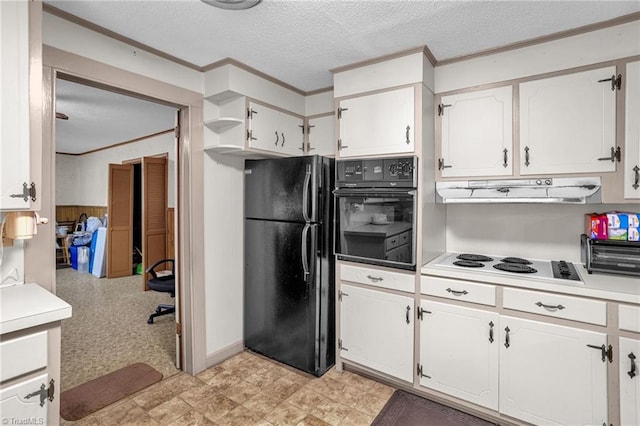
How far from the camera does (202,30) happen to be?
2025 millimetres

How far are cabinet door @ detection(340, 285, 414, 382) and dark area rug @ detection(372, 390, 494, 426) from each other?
6.1 inches

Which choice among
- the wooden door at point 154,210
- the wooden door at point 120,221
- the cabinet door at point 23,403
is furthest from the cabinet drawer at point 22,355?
the wooden door at point 120,221

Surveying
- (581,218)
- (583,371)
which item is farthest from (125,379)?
(581,218)

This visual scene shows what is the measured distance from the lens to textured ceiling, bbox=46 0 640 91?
1782mm

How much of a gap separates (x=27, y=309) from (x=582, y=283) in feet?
8.70

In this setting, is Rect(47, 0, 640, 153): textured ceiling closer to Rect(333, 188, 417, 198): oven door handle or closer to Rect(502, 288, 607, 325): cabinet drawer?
Rect(333, 188, 417, 198): oven door handle

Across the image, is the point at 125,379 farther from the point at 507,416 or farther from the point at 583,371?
the point at 583,371

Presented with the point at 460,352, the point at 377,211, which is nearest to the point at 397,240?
the point at 377,211

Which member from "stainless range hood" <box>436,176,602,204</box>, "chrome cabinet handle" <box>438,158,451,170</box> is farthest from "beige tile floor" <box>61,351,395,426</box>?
"chrome cabinet handle" <box>438,158,451,170</box>

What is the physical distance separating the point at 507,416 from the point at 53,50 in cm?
337

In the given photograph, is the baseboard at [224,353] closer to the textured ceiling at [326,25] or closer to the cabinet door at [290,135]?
the cabinet door at [290,135]

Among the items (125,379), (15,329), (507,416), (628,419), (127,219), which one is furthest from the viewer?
(127,219)

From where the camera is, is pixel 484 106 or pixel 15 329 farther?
pixel 484 106

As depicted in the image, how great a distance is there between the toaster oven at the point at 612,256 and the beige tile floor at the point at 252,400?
1561 millimetres
